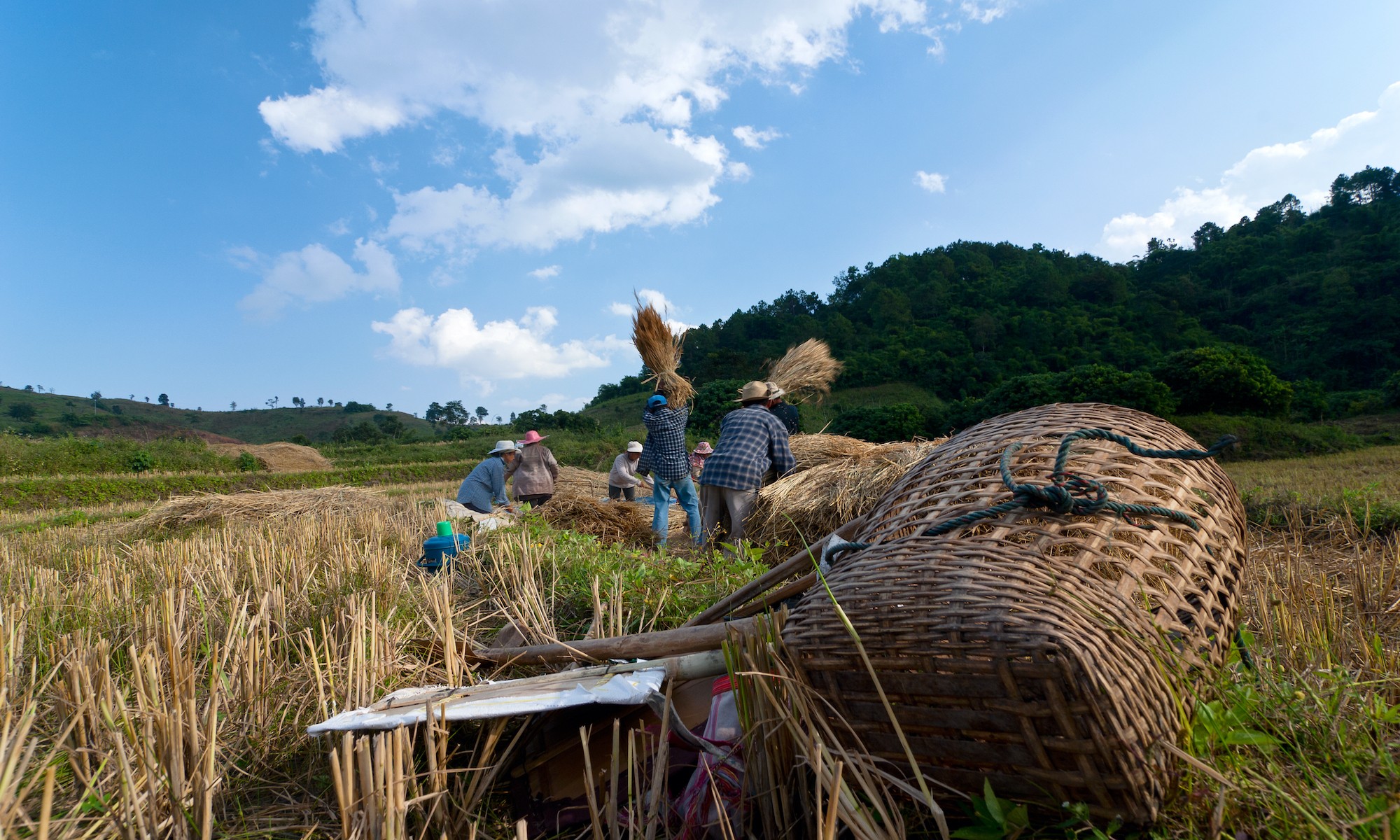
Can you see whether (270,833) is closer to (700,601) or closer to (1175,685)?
(700,601)

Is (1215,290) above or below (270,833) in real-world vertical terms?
above

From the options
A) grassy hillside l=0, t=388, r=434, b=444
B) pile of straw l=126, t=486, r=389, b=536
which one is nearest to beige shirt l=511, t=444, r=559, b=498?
pile of straw l=126, t=486, r=389, b=536

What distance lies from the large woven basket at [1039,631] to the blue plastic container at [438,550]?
10.7 ft

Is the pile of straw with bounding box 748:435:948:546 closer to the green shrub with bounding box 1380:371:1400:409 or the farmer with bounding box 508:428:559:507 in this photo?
the farmer with bounding box 508:428:559:507

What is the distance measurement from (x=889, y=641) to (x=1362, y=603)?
2309 mm

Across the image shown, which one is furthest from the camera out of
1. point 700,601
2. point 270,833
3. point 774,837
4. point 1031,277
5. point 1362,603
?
point 1031,277

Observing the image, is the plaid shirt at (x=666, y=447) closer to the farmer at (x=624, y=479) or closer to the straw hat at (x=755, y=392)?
the straw hat at (x=755, y=392)

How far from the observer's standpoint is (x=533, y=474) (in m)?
9.30

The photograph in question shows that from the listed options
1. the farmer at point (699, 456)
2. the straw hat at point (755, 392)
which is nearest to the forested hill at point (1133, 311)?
the farmer at point (699, 456)

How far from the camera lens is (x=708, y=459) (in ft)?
19.4

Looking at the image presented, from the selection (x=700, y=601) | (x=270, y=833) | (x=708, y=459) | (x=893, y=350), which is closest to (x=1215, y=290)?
(x=893, y=350)

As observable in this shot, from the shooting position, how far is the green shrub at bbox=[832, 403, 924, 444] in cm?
1683

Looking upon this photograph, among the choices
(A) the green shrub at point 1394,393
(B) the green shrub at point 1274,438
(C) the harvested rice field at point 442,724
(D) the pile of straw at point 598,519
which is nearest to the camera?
(C) the harvested rice field at point 442,724

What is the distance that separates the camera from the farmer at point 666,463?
741 centimetres
